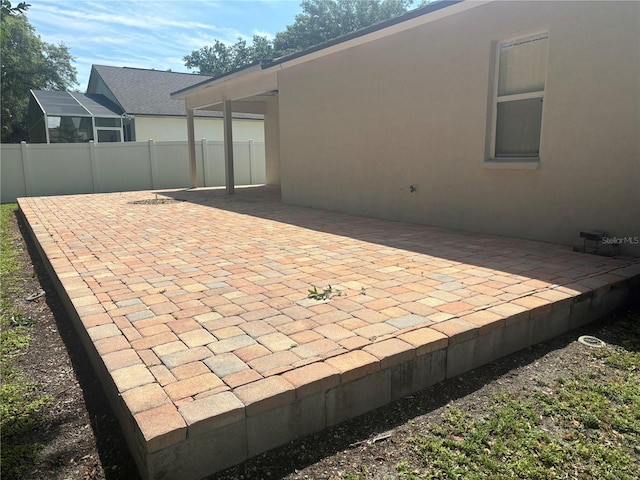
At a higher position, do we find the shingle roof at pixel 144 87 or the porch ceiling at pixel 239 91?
the shingle roof at pixel 144 87

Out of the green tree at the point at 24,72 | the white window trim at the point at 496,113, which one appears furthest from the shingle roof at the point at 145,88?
the white window trim at the point at 496,113

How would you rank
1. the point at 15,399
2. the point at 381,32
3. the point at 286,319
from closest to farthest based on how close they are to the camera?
the point at 15,399
the point at 286,319
the point at 381,32

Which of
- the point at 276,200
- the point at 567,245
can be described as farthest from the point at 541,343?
the point at 276,200

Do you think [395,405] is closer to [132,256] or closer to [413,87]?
[132,256]

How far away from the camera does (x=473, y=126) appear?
6.36 meters

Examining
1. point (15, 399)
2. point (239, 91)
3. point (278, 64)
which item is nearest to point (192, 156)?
point (239, 91)

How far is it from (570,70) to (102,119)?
69.3 feet

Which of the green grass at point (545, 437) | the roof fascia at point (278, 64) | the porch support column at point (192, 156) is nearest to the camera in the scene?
the green grass at point (545, 437)

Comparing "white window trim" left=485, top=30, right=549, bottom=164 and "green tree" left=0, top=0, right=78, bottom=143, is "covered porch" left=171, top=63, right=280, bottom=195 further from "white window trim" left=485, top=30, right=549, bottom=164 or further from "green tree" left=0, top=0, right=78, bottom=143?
"green tree" left=0, top=0, right=78, bottom=143

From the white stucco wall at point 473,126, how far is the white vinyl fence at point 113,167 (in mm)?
7959

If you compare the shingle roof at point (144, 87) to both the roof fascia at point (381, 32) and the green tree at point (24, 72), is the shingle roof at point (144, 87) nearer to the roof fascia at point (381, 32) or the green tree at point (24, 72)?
the green tree at point (24, 72)

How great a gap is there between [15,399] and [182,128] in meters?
21.8

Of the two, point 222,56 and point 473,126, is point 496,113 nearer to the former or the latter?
point 473,126
